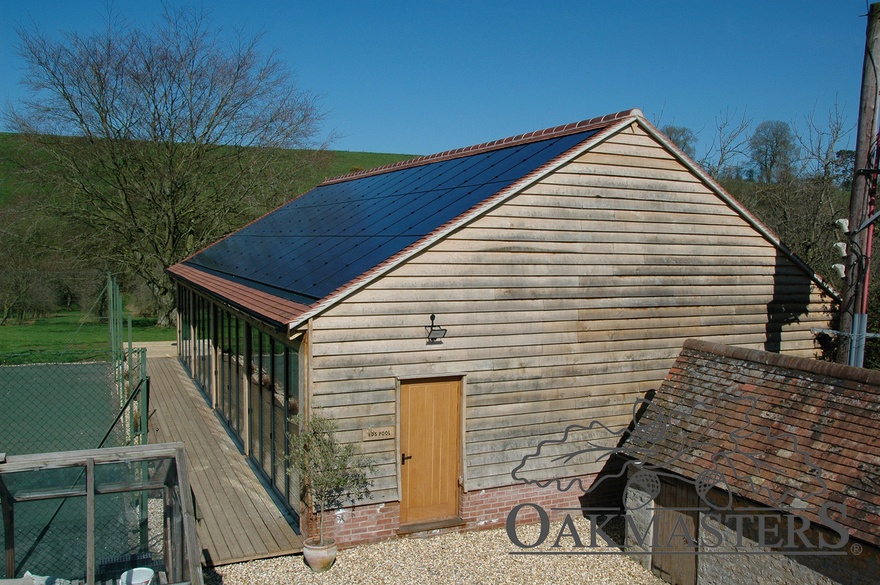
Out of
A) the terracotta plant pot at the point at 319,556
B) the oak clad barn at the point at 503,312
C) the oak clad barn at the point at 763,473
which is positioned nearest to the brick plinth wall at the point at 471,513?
the oak clad barn at the point at 503,312

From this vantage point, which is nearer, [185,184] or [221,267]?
[221,267]

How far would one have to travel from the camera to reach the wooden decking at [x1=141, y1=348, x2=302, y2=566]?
8.66m

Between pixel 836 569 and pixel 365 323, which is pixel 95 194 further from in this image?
pixel 836 569

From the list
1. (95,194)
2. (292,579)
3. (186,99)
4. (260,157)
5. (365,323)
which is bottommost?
(292,579)

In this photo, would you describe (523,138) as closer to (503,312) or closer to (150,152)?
(503,312)

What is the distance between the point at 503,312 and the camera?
31.5 ft

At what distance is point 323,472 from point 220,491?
3144 mm

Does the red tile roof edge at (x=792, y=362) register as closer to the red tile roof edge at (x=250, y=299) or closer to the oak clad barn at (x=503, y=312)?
the oak clad barn at (x=503, y=312)

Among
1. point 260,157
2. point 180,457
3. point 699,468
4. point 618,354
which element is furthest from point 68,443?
point 260,157

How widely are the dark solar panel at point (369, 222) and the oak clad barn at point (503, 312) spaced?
0.26 ft

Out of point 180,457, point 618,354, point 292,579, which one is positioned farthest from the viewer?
point 618,354

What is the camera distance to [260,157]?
29125 millimetres

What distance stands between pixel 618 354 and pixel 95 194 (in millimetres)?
22967

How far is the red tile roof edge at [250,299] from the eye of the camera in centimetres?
877
